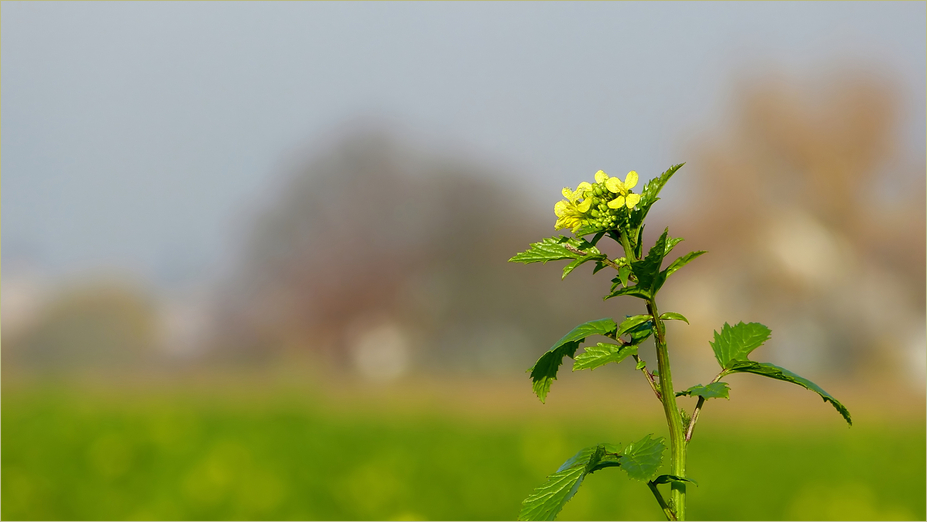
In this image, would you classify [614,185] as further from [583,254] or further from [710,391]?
[710,391]

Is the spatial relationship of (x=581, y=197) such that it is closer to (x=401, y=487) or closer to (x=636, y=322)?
(x=636, y=322)

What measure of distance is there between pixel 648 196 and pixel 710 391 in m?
0.32

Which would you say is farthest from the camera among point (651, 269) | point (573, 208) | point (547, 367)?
point (547, 367)

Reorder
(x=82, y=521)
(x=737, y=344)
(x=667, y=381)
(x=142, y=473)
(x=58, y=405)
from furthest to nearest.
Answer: (x=58, y=405), (x=142, y=473), (x=82, y=521), (x=737, y=344), (x=667, y=381)

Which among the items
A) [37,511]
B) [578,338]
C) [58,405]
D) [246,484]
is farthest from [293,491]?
[578,338]

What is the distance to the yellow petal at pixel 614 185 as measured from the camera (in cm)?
Result: 109

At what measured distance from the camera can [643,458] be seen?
106cm

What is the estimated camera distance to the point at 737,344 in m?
1.22

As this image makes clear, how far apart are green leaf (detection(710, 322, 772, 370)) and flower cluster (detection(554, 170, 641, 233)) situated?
323 mm

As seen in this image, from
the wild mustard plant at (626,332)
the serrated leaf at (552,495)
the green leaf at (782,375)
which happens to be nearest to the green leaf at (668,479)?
the wild mustard plant at (626,332)

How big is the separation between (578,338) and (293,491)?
3.06 metres

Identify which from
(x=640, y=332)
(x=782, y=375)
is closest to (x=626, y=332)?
(x=640, y=332)

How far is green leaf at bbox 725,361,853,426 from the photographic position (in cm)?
112

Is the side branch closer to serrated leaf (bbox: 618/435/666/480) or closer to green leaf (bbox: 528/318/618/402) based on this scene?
green leaf (bbox: 528/318/618/402)
